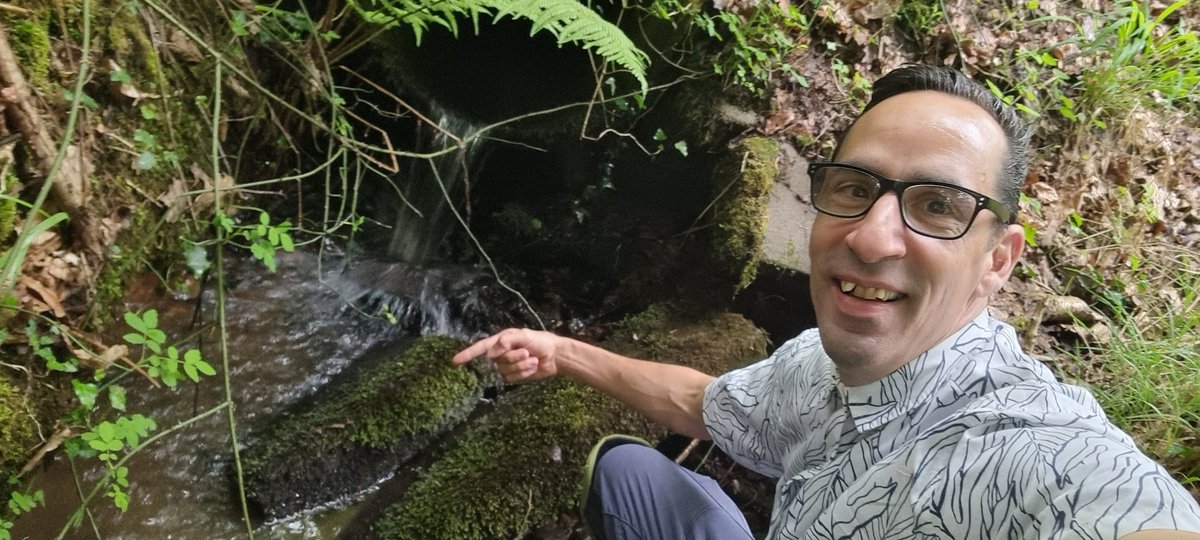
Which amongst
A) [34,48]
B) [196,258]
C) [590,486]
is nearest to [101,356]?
[196,258]

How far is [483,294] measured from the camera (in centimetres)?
372

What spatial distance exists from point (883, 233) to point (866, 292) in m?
0.14

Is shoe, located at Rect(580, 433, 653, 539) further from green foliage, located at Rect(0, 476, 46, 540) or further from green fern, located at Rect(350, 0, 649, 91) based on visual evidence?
green foliage, located at Rect(0, 476, 46, 540)

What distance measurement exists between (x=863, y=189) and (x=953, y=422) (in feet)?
1.70

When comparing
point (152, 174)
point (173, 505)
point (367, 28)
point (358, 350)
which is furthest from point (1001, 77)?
point (173, 505)

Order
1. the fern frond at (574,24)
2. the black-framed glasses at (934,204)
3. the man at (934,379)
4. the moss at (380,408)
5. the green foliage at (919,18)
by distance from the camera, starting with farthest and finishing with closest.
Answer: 1. the green foliage at (919,18)
2. the moss at (380,408)
3. the fern frond at (574,24)
4. the black-framed glasses at (934,204)
5. the man at (934,379)

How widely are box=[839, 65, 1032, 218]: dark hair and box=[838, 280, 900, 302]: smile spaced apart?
321mm

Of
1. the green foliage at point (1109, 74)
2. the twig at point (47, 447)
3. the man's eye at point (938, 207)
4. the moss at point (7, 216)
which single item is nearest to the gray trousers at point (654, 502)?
the man's eye at point (938, 207)

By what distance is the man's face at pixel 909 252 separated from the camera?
1.31 meters

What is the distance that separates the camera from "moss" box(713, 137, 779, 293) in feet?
9.75

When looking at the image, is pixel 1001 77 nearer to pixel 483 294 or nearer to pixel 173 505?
pixel 483 294

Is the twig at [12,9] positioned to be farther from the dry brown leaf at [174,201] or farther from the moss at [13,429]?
the moss at [13,429]

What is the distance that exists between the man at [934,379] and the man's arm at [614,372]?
0.45 m

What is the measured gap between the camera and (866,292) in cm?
137
